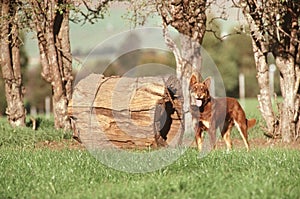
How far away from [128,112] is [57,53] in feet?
17.0

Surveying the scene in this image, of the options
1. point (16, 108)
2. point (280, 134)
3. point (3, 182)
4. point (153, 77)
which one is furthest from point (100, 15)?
point (3, 182)

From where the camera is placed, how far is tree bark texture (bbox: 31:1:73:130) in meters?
17.5

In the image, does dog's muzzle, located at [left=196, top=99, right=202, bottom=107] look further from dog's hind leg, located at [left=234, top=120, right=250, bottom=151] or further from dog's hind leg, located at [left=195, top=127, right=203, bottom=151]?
dog's hind leg, located at [left=234, top=120, right=250, bottom=151]

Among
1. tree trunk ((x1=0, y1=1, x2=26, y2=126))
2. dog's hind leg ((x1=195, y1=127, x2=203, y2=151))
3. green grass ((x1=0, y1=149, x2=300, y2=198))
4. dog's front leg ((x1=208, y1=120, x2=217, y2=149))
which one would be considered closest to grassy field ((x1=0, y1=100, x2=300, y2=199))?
green grass ((x1=0, y1=149, x2=300, y2=198))

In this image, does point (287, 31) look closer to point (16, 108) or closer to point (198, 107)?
point (198, 107)

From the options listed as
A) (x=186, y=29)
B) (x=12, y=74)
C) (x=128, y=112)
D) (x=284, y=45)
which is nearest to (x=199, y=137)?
(x=128, y=112)

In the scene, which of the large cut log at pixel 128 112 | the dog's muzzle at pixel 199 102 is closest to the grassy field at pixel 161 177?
the dog's muzzle at pixel 199 102

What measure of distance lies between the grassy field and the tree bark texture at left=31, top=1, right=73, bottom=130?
21.2 ft

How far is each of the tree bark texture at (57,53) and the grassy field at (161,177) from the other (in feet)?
21.2

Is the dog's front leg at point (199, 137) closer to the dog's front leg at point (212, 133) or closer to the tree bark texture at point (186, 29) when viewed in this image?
the dog's front leg at point (212, 133)

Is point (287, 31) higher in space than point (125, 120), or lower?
higher

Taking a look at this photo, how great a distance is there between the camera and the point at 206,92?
12.7m

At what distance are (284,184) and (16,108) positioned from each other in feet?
40.5

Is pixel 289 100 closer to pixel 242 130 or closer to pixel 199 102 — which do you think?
pixel 242 130
